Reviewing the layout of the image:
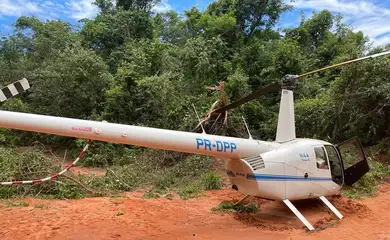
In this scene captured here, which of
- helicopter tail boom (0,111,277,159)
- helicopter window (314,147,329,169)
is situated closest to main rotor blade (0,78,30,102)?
helicopter tail boom (0,111,277,159)

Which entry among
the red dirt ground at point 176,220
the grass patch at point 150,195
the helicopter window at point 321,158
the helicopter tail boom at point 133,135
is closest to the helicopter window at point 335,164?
the helicopter window at point 321,158

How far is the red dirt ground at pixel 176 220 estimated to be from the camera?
21.3ft

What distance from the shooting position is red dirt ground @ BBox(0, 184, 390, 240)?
6492mm

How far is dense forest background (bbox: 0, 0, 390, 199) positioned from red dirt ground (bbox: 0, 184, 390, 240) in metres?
4.56

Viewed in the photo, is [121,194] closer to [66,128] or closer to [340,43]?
[66,128]

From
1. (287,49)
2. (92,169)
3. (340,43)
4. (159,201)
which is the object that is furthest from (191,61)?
(159,201)

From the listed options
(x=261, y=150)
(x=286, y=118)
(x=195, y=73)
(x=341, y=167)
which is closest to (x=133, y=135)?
(x=261, y=150)

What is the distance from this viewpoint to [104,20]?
24.3 m

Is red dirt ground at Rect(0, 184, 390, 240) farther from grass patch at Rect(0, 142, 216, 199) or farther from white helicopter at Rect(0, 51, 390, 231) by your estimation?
grass patch at Rect(0, 142, 216, 199)

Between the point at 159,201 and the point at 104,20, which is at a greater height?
the point at 104,20

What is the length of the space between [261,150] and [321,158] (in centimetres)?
168

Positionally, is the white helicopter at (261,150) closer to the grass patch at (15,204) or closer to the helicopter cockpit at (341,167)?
the helicopter cockpit at (341,167)

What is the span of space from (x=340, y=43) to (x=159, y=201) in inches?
681

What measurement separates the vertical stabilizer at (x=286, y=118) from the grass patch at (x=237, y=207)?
174cm
